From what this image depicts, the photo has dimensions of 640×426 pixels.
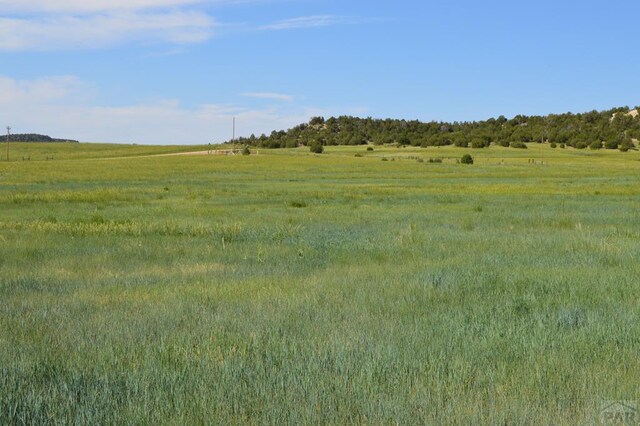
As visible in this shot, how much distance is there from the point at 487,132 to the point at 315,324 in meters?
161

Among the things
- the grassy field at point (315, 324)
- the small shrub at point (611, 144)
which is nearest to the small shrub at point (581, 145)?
the small shrub at point (611, 144)

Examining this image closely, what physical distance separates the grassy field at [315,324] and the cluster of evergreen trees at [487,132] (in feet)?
383

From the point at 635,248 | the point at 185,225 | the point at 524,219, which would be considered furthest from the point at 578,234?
the point at 185,225

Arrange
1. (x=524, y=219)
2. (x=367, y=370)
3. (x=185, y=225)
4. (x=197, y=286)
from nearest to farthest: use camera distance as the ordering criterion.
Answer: (x=367, y=370)
(x=197, y=286)
(x=185, y=225)
(x=524, y=219)

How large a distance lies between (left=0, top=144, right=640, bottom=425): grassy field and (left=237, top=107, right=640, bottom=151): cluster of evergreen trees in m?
117

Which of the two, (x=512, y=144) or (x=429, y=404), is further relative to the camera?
(x=512, y=144)

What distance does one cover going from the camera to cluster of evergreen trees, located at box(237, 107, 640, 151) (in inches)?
5507

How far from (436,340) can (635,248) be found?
10.2 meters

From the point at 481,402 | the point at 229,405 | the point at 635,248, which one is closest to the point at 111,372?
the point at 229,405

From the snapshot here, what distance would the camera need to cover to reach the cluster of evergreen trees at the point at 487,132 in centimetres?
13988

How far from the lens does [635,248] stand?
16312mm

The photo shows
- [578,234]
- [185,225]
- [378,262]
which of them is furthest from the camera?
[185,225]

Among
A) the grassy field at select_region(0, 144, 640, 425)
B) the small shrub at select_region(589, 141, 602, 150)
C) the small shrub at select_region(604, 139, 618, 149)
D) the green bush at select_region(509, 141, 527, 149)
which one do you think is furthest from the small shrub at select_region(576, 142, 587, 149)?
the grassy field at select_region(0, 144, 640, 425)

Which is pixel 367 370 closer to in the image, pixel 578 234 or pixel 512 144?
pixel 578 234
